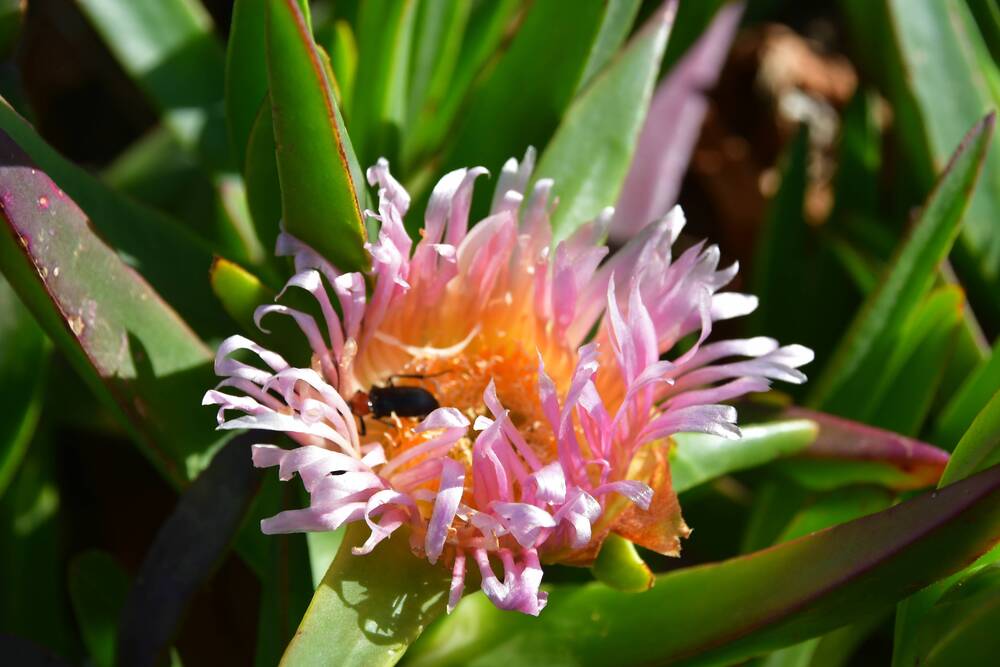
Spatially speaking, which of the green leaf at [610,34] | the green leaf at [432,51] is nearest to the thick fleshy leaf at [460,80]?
the green leaf at [432,51]

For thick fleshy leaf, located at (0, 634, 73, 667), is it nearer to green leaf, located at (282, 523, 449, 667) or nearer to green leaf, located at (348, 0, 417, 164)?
green leaf, located at (282, 523, 449, 667)

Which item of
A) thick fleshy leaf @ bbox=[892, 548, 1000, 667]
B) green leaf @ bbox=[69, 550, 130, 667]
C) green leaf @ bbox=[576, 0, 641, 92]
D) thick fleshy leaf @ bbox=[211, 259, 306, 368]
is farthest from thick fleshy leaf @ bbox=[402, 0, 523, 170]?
thick fleshy leaf @ bbox=[892, 548, 1000, 667]

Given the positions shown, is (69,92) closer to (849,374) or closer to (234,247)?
(234,247)

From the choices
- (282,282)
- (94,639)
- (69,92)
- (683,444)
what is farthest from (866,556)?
(69,92)

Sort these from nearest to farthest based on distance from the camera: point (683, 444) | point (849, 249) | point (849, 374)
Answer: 1. point (683, 444)
2. point (849, 374)
3. point (849, 249)

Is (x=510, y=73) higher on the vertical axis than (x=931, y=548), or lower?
higher

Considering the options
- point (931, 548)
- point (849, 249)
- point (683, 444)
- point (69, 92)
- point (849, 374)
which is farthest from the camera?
point (69, 92)

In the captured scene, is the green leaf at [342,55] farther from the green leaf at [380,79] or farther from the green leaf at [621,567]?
the green leaf at [621,567]

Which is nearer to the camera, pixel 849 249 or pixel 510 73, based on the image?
pixel 510 73
